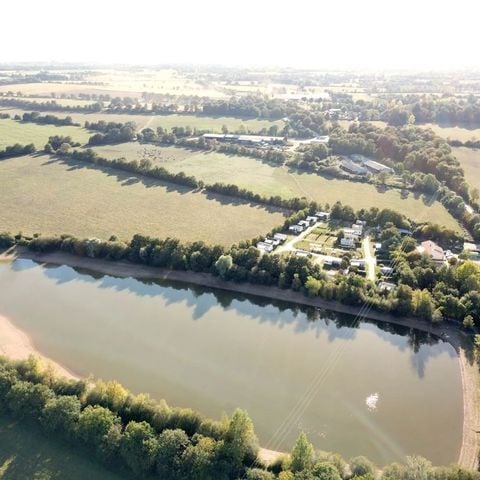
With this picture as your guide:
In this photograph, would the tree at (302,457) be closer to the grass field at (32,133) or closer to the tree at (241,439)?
the tree at (241,439)

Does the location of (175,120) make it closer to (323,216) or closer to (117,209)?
(117,209)

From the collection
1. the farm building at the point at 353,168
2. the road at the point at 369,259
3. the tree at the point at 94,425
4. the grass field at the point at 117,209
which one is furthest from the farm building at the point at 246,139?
the tree at the point at 94,425

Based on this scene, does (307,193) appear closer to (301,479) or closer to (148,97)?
(301,479)

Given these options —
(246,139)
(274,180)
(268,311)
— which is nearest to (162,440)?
(268,311)

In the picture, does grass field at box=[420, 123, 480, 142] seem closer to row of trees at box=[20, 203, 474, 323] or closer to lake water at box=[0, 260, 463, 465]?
row of trees at box=[20, 203, 474, 323]

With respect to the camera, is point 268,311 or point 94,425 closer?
point 94,425

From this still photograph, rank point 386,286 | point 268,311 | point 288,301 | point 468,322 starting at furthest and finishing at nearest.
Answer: point 288,301
point 386,286
point 268,311
point 468,322
